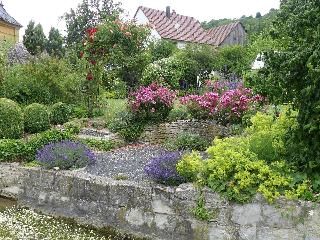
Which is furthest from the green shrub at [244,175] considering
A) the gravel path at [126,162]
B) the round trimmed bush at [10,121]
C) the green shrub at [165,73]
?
the green shrub at [165,73]

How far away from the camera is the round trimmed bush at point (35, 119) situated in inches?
535

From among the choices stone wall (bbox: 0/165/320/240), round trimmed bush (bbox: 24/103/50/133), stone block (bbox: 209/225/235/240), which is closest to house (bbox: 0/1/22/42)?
round trimmed bush (bbox: 24/103/50/133)

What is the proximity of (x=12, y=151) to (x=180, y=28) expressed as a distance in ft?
118

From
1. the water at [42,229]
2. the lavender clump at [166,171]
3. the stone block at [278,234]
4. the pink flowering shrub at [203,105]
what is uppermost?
the pink flowering shrub at [203,105]

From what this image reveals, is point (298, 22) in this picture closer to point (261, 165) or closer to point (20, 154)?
point (261, 165)

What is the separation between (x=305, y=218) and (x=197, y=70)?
65.0 ft

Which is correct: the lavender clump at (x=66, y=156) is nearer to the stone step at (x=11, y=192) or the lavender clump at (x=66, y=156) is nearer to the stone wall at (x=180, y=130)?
the stone step at (x=11, y=192)

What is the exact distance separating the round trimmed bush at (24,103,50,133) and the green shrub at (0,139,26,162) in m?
3.11

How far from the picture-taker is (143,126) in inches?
516

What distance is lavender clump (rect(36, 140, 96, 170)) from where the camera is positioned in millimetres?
8519

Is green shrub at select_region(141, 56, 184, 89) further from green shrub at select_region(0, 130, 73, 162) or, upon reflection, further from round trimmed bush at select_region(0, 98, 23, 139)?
green shrub at select_region(0, 130, 73, 162)

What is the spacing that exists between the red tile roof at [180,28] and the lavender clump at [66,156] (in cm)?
3315

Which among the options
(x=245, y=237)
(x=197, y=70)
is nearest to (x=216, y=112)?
(x=245, y=237)

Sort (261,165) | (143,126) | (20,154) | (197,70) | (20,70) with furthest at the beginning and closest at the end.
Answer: (197,70) < (20,70) < (143,126) < (20,154) < (261,165)
